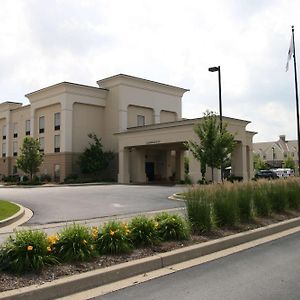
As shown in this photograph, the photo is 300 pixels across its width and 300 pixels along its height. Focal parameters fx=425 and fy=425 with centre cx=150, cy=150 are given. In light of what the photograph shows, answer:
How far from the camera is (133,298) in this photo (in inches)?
226

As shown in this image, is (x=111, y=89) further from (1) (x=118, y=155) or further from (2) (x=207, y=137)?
(2) (x=207, y=137)

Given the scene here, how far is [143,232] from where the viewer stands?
837 centimetres

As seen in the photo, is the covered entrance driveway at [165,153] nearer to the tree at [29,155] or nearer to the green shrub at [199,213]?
the tree at [29,155]

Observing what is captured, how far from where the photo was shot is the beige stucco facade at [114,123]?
154ft

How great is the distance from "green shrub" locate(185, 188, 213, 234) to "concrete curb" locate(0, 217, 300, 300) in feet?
1.99

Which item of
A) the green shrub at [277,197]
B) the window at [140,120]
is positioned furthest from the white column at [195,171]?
the green shrub at [277,197]

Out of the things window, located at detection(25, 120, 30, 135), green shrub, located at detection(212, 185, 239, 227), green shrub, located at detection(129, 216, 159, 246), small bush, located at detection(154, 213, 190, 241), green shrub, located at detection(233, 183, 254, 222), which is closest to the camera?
green shrub, located at detection(129, 216, 159, 246)

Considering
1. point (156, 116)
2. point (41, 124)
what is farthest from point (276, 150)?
point (41, 124)

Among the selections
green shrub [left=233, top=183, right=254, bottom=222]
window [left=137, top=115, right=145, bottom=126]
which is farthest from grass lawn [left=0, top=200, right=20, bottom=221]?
window [left=137, top=115, right=145, bottom=126]

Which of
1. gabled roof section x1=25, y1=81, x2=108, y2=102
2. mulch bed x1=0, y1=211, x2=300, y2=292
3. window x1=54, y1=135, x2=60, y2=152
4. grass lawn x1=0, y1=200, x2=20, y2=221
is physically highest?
gabled roof section x1=25, y1=81, x2=108, y2=102

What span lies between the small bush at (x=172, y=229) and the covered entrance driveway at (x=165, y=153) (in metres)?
28.5

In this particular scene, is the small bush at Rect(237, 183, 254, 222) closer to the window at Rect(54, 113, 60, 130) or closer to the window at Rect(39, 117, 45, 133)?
the window at Rect(54, 113, 60, 130)

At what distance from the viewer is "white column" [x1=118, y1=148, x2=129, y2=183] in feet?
150

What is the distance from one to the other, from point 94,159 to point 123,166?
3617 millimetres
